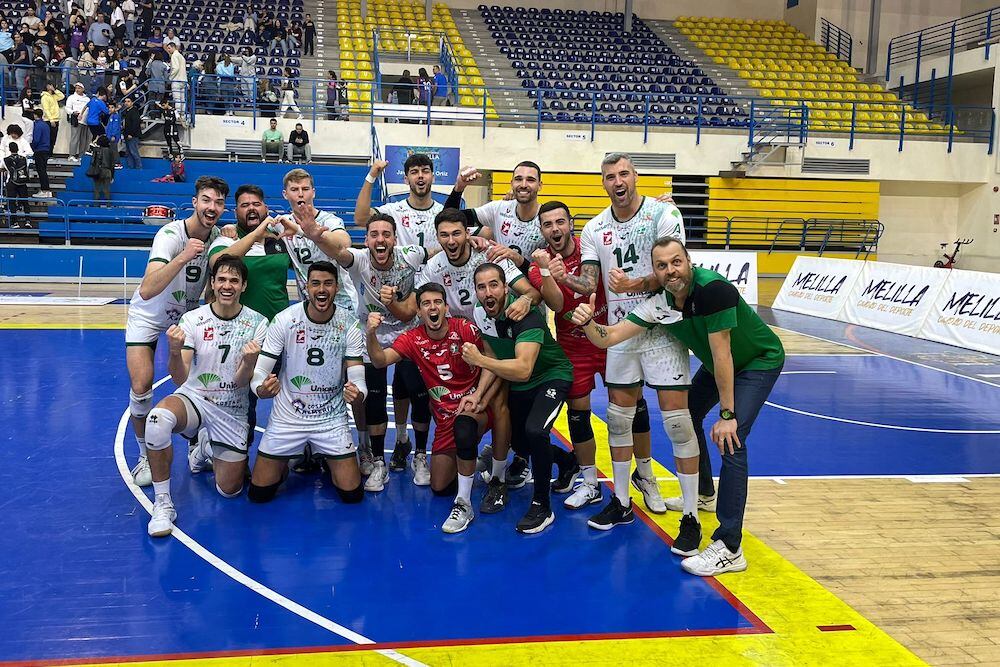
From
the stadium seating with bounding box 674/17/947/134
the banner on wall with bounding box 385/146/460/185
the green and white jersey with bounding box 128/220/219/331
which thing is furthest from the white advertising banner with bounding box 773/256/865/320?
the green and white jersey with bounding box 128/220/219/331

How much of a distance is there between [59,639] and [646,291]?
3.97 meters

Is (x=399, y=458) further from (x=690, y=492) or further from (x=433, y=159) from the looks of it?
(x=433, y=159)

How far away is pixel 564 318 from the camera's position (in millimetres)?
6543

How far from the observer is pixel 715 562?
5.09m

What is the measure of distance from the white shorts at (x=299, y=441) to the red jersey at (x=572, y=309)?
6.04ft

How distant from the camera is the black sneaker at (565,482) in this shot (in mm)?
6594

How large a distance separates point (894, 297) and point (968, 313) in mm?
1978

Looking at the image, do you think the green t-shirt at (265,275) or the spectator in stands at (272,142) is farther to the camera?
the spectator in stands at (272,142)

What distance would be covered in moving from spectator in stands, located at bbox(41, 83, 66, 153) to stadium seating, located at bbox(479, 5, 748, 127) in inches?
506

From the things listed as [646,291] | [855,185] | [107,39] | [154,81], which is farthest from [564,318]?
[855,185]

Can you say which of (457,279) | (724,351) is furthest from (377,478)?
(724,351)

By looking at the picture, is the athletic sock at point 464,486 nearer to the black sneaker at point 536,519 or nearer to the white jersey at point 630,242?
the black sneaker at point 536,519

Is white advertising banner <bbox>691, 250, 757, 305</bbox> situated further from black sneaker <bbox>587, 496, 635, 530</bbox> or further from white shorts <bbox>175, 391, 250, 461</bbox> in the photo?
white shorts <bbox>175, 391, 250, 461</bbox>

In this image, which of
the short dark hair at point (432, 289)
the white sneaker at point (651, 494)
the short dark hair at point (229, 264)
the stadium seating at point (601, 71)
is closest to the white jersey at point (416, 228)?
the short dark hair at point (432, 289)
